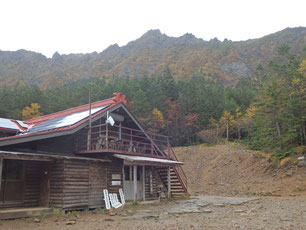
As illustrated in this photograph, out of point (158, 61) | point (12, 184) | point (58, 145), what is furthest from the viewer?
point (158, 61)

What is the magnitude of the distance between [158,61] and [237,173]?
4745 inches

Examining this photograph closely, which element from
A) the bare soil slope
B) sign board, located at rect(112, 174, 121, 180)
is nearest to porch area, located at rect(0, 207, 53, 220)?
sign board, located at rect(112, 174, 121, 180)

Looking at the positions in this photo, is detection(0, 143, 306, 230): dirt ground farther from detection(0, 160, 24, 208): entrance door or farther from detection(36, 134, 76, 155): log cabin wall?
detection(36, 134, 76, 155): log cabin wall

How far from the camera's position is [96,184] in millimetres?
14141

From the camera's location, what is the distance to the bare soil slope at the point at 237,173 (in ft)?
73.4

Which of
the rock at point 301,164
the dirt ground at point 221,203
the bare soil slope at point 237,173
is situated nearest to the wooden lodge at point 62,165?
the dirt ground at point 221,203

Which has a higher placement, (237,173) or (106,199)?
(237,173)

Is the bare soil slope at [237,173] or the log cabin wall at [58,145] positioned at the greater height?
the log cabin wall at [58,145]

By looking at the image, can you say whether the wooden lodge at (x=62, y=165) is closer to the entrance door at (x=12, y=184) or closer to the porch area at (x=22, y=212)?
the entrance door at (x=12, y=184)

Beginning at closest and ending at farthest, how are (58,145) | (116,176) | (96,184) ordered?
(58,145), (96,184), (116,176)

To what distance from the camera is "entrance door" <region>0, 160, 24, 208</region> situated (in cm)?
1188

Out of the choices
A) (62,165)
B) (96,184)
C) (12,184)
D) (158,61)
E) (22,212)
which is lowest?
(22,212)

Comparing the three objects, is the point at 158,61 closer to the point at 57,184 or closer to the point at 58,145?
the point at 58,145

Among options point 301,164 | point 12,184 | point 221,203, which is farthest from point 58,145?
point 301,164
